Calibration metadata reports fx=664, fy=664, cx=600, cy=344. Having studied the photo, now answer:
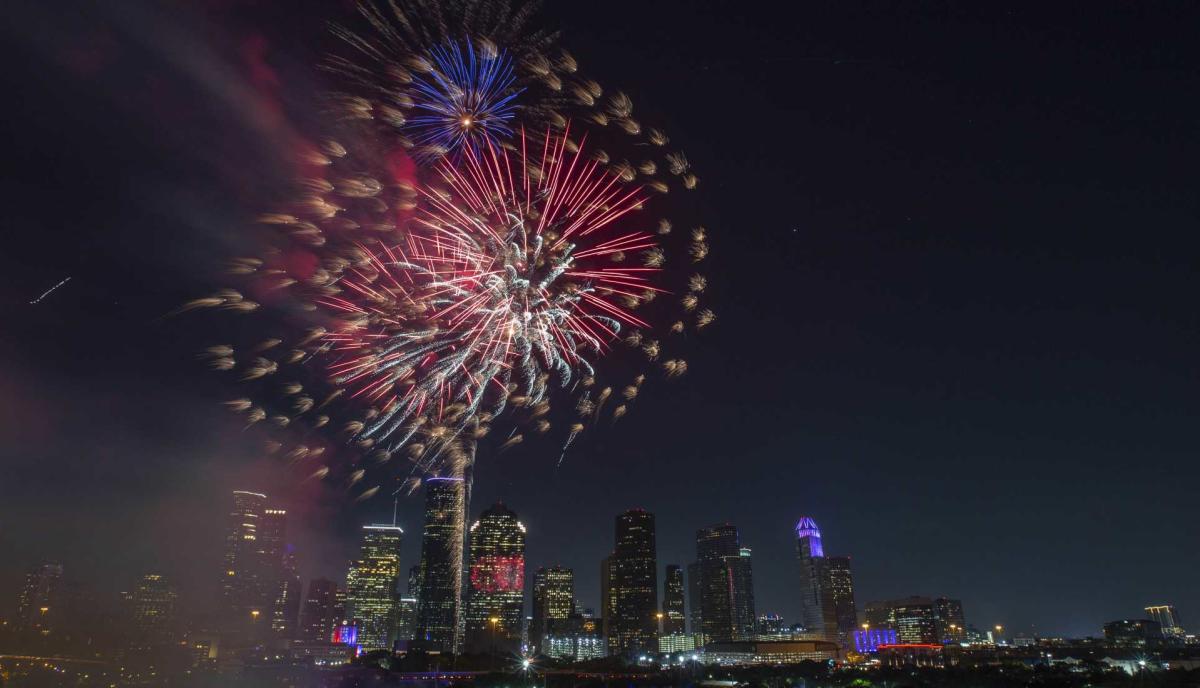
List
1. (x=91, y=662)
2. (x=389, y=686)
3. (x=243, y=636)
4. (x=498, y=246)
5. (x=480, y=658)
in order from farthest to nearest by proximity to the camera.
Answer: (x=243, y=636) < (x=480, y=658) < (x=91, y=662) < (x=389, y=686) < (x=498, y=246)

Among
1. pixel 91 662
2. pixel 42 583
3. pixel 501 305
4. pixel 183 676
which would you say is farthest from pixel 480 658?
pixel 501 305

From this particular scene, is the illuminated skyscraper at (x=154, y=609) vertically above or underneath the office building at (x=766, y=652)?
above

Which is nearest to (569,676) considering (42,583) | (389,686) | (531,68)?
(389,686)

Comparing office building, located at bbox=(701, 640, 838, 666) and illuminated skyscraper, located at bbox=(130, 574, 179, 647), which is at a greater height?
illuminated skyscraper, located at bbox=(130, 574, 179, 647)

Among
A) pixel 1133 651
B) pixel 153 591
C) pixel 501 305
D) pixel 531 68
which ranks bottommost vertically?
pixel 1133 651

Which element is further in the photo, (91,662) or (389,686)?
(91,662)

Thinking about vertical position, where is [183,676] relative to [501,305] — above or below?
below

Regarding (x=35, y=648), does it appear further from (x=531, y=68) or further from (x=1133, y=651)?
(x=1133, y=651)

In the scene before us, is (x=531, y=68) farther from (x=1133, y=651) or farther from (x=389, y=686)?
(x=1133, y=651)

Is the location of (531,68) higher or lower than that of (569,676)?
higher

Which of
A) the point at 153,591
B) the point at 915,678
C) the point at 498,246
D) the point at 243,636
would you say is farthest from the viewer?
the point at 243,636
